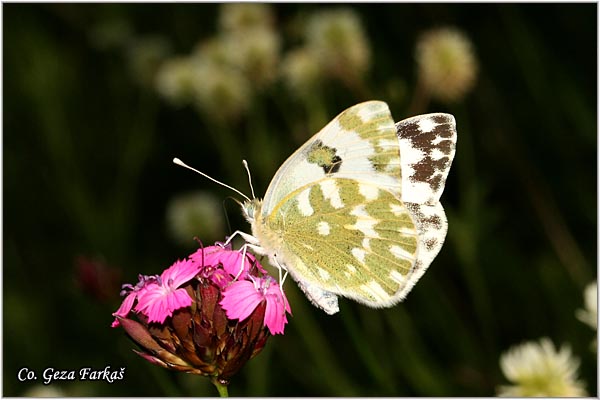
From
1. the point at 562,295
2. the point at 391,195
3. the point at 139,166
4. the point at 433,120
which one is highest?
the point at 433,120

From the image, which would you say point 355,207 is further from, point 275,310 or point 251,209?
point 275,310

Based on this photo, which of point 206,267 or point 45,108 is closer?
point 206,267

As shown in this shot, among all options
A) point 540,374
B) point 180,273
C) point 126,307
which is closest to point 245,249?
point 180,273

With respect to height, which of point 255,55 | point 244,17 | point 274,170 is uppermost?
point 244,17

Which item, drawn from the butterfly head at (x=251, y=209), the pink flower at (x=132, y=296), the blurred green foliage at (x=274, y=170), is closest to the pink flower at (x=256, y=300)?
the pink flower at (x=132, y=296)

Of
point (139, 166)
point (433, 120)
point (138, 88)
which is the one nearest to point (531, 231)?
point (433, 120)

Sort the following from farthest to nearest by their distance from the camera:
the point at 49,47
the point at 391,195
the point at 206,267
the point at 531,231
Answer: the point at 49,47
the point at 531,231
the point at 391,195
the point at 206,267

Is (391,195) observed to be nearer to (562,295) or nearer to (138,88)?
(562,295)

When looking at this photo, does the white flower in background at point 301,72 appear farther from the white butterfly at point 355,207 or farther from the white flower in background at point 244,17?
the white butterfly at point 355,207
